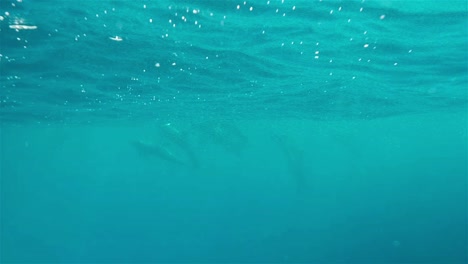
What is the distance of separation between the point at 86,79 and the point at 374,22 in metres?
15.1

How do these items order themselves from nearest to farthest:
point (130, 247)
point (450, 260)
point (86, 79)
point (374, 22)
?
point (374, 22)
point (86, 79)
point (450, 260)
point (130, 247)

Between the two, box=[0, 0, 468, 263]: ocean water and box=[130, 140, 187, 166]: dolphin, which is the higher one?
box=[0, 0, 468, 263]: ocean water

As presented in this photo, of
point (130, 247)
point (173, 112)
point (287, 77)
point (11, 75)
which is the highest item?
point (287, 77)

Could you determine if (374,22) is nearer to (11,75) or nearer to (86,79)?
(86,79)

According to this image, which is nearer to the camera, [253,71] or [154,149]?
[253,71]

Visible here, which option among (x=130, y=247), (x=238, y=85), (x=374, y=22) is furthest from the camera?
(x=130, y=247)

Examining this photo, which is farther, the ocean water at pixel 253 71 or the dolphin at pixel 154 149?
the dolphin at pixel 154 149

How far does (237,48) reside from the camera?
51.6 feet

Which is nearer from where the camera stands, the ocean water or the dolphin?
the ocean water

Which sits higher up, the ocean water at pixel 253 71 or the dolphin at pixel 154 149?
the ocean water at pixel 253 71

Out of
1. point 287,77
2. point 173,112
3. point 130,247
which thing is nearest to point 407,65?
point 287,77

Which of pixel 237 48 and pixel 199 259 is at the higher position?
pixel 237 48

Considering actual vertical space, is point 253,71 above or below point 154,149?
above

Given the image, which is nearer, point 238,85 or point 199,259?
point 238,85
